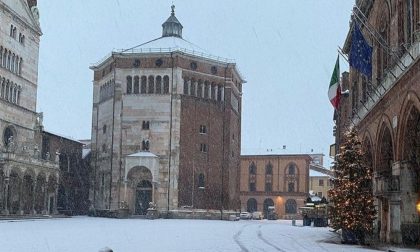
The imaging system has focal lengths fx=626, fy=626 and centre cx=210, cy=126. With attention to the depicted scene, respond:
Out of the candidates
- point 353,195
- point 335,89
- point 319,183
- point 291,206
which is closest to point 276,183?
point 291,206

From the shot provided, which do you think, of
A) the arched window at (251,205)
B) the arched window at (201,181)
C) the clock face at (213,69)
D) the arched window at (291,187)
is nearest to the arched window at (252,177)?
the arched window at (251,205)

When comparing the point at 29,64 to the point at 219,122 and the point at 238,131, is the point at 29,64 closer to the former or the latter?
the point at 219,122

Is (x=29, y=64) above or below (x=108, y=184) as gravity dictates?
above

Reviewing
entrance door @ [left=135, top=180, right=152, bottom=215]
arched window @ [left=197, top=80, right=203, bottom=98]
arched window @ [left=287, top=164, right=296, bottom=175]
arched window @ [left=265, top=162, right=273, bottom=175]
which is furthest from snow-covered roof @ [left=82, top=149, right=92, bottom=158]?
arched window @ [left=287, top=164, right=296, bottom=175]

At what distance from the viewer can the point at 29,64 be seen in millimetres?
65062

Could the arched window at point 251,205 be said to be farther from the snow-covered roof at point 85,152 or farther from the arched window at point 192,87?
the arched window at point 192,87

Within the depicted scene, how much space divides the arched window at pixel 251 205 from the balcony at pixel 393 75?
73.5 meters

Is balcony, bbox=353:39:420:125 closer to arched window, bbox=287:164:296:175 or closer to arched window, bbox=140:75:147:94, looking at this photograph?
arched window, bbox=140:75:147:94

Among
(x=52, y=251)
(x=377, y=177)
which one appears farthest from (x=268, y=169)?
(x=52, y=251)

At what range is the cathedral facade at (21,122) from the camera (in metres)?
55.5

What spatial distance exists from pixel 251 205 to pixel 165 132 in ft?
147

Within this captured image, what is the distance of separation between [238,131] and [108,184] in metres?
19.6

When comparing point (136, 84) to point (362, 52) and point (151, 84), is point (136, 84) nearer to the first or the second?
point (151, 84)

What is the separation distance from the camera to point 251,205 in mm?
110875
